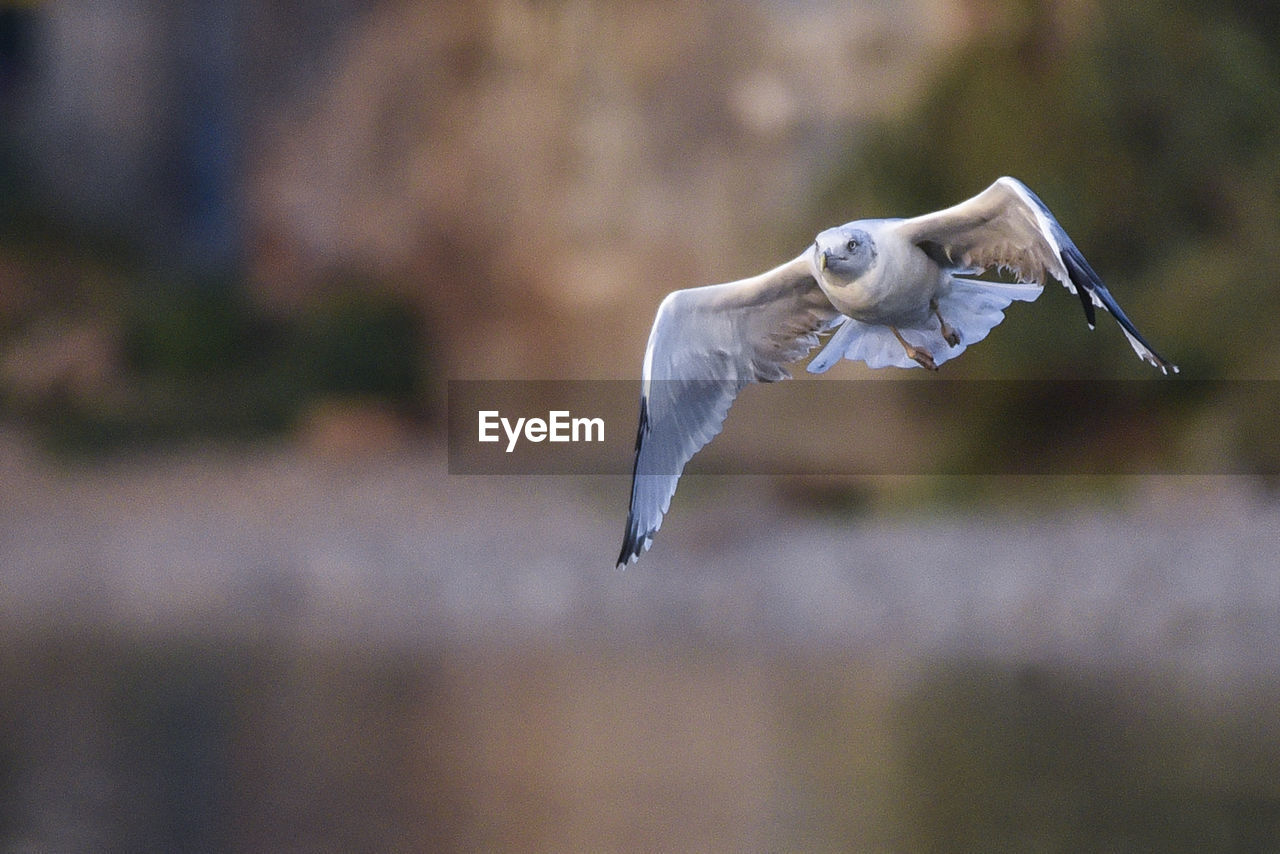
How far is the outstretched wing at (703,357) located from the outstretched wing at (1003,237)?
195mm

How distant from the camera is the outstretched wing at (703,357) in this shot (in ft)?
8.21

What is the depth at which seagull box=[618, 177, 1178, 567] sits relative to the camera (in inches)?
90.0

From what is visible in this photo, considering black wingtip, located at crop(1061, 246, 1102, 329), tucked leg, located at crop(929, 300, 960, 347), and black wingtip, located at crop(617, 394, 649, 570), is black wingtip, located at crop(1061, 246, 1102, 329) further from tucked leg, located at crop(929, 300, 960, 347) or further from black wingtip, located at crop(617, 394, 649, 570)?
black wingtip, located at crop(617, 394, 649, 570)

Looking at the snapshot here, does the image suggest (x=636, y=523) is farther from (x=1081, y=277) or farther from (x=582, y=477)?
(x=582, y=477)

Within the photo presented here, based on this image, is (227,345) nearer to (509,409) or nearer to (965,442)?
(509,409)

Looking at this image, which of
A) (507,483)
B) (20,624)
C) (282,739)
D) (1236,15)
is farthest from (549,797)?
(1236,15)

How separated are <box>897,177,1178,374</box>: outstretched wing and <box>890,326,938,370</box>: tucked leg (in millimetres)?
115

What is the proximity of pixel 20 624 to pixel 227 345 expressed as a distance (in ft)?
4.24

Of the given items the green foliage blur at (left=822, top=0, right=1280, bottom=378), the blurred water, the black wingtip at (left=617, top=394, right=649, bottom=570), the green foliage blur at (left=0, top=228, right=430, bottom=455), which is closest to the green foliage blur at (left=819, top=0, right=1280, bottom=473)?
the green foliage blur at (left=822, top=0, right=1280, bottom=378)

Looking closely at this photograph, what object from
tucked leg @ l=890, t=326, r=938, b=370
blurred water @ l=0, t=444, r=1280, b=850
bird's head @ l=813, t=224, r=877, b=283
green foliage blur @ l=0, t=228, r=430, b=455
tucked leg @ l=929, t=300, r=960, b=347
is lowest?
blurred water @ l=0, t=444, r=1280, b=850

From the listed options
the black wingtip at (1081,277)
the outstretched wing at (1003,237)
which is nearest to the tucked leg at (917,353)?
the outstretched wing at (1003,237)

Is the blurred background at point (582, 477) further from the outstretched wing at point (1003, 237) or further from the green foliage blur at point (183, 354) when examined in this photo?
the outstretched wing at point (1003, 237)

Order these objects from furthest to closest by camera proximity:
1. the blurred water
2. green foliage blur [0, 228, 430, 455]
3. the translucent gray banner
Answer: green foliage blur [0, 228, 430, 455] → the translucent gray banner → the blurred water

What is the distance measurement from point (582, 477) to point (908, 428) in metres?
1.22
